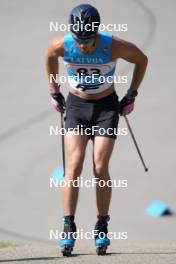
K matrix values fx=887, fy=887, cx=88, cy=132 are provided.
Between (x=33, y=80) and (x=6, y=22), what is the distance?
128 inches

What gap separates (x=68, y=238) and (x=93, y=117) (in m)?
0.90

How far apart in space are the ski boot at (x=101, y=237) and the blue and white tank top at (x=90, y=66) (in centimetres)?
96

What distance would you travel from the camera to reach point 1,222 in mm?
9031

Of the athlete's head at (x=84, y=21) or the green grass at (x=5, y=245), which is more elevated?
the athlete's head at (x=84, y=21)

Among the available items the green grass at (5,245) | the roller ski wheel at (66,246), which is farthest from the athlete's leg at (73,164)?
the green grass at (5,245)

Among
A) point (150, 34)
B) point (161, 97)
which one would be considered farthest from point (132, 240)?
point (150, 34)

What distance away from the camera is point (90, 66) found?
6367mm

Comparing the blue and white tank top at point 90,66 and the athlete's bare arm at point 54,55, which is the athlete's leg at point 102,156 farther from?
the athlete's bare arm at point 54,55

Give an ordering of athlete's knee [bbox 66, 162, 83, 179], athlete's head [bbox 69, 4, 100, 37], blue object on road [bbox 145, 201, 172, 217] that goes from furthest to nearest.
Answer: blue object on road [bbox 145, 201, 172, 217]
athlete's knee [bbox 66, 162, 83, 179]
athlete's head [bbox 69, 4, 100, 37]

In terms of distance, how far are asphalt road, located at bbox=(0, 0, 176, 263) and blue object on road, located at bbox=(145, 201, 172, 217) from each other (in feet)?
0.22

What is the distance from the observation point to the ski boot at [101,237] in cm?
646

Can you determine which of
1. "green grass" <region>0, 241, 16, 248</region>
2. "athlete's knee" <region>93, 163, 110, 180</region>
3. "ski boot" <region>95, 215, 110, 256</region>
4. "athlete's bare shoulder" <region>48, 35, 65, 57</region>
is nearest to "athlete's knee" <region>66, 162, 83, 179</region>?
"athlete's knee" <region>93, 163, 110, 180</region>

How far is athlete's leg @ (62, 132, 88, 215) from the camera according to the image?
21.1 ft

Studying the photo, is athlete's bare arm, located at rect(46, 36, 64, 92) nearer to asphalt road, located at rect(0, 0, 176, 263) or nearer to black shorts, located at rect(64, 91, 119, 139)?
black shorts, located at rect(64, 91, 119, 139)
